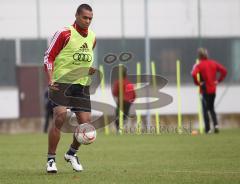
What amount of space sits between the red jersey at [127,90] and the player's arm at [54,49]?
47.8 ft

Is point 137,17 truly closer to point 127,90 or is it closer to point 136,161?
point 127,90

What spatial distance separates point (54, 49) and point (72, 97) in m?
0.80

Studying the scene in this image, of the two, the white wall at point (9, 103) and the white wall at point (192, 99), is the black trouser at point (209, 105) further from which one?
the white wall at point (9, 103)

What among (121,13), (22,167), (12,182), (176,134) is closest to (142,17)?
(121,13)

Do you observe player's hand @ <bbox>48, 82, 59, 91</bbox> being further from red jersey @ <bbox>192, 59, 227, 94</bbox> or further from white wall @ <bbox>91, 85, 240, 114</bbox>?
white wall @ <bbox>91, 85, 240, 114</bbox>

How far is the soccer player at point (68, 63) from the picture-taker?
41.5 feet

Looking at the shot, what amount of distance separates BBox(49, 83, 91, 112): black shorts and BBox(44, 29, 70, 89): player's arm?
0.23 metres

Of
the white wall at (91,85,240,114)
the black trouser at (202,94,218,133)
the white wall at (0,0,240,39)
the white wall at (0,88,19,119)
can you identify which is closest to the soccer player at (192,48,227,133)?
the black trouser at (202,94,218,133)

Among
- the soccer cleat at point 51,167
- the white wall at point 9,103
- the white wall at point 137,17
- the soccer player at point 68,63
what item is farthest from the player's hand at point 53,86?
the white wall at point 9,103

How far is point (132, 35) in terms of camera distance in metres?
30.5

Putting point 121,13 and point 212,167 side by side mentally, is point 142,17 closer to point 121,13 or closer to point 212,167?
point 121,13

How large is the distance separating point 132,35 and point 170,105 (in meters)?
2.86

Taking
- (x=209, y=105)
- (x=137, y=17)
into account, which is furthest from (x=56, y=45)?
(x=137, y=17)

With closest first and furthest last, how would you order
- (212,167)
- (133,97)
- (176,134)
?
(212,167)
(176,134)
(133,97)
